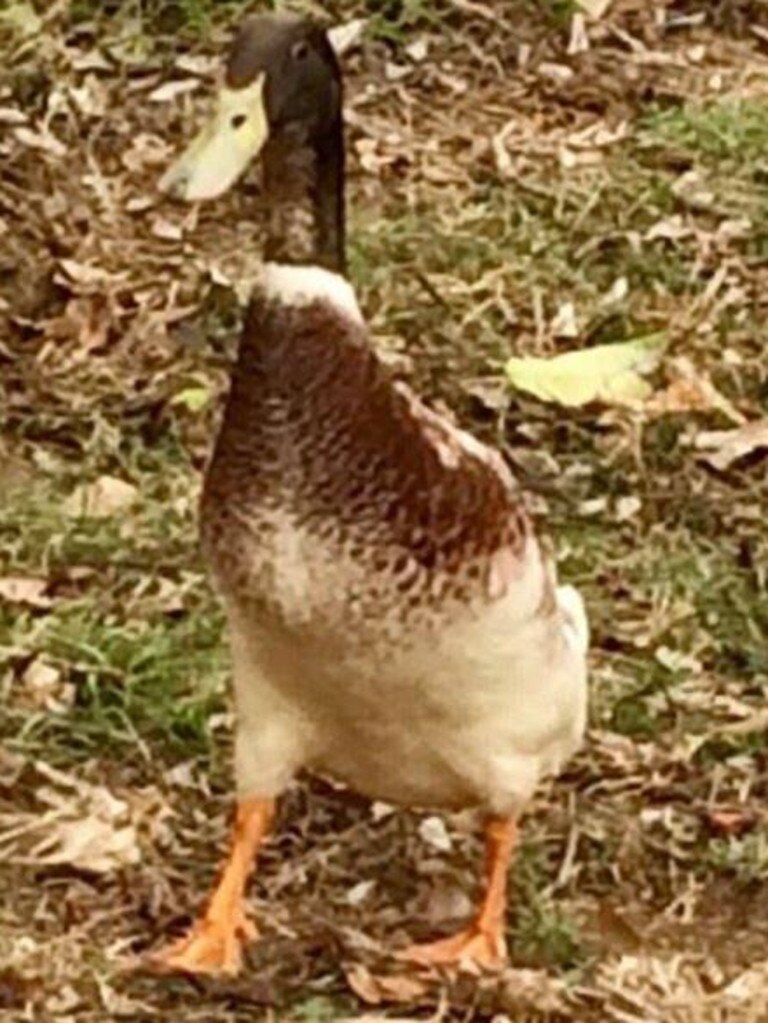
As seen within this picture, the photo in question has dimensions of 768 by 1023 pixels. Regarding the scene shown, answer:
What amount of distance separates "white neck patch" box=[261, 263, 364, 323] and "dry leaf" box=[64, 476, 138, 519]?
1317 mm

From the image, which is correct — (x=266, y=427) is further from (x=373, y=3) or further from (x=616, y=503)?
(x=373, y=3)

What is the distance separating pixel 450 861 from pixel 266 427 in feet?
2.87

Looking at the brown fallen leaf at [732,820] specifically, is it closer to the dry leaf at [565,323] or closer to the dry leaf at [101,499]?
the dry leaf at [101,499]

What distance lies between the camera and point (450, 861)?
465 cm

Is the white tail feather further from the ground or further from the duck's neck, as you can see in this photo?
the duck's neck

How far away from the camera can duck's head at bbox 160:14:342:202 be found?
13.4 feet

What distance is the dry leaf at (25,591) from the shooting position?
5141 mm

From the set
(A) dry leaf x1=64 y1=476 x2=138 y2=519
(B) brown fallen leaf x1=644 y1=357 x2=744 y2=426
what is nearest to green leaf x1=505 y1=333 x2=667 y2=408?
(B) brown fallen leaf x1=644 y1=357 x2=744 y2=426

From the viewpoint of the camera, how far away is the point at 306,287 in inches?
161

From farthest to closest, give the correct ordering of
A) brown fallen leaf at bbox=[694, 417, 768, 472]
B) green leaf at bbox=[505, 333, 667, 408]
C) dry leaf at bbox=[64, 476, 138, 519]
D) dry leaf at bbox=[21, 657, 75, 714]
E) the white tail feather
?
green leaf at bbox=[505, 333, 667, 408] → brown fallen leaf at bbox=[694, 417, 768, 472] → dry leaf at bbox=[64, 476, 138, 519] → dry leaf at bbox=[21, 657, 75, 714] → the white tail feather

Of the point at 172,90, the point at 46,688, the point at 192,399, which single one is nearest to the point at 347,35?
the point at 172,90

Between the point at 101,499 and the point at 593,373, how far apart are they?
35.6 inches

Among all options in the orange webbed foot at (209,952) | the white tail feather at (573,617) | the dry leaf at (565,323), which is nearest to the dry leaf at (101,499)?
the dry leaf at (565,323)

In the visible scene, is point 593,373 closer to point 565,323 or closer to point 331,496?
point 565,323
